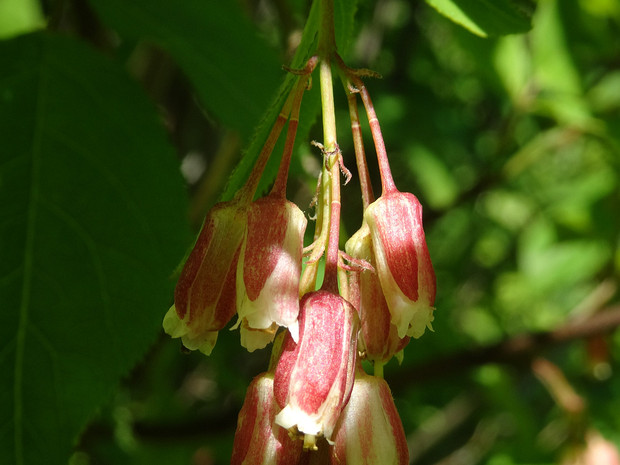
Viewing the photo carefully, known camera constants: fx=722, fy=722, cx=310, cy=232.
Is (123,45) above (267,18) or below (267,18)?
above

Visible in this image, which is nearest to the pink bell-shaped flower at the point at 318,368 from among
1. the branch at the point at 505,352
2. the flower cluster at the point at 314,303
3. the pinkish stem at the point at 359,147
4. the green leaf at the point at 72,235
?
the flower cluster at the point at 314,303

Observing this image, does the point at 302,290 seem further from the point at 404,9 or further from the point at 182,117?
the point at 404,9

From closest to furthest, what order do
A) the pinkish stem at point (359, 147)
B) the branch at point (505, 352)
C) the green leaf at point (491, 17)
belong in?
the pinkish stem at point (359, 147) < the green leaf at point (491, 17) < the branch at point (505, 352)

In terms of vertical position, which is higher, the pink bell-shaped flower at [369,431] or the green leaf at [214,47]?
the green leaf at [214,47]

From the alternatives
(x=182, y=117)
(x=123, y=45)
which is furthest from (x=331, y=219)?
(x=182, y=117)

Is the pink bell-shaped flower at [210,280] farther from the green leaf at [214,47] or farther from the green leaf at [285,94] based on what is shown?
the green leaf at [214,47]

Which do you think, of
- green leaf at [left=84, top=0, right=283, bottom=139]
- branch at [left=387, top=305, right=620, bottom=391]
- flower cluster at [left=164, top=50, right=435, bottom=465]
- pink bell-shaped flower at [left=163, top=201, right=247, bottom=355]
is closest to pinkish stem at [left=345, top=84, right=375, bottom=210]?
flower cluster at [left=164, top=50, right=435, bottom=465]

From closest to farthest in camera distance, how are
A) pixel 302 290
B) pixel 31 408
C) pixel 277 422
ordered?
1. pixel 277 422
2. pixel 302 290
3. pixel 31 408
